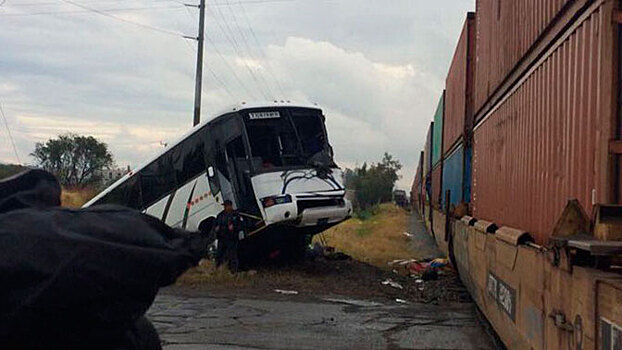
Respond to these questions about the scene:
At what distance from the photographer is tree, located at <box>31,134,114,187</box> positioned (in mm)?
33625

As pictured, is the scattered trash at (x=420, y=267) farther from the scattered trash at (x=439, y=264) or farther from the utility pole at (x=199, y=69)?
the utility pole at (x=199, y=69)

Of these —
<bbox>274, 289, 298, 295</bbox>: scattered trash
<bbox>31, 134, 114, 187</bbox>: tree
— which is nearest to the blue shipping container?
<bbox>274, 289, 298, 295</bbox>: scattered trash

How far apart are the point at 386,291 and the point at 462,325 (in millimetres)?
3686

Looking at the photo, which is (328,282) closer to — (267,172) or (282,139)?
(267,172)

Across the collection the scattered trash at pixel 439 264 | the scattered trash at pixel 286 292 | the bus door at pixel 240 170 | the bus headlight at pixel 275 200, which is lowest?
the scattered trash at pixel 286 292

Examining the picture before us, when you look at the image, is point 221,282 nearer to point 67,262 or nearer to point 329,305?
point 329,305

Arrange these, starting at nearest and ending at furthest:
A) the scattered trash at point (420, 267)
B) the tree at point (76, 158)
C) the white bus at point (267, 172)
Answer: the white bus at point (267, 172)
the scattered trash at point (420, 267)
the tree at point (76, 158)

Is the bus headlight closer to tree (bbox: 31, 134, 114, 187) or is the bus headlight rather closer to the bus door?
the bus door

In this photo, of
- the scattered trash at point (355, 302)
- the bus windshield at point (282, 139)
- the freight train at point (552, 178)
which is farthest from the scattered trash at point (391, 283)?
the freight train at point (552, 178)

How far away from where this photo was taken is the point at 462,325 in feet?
31.3

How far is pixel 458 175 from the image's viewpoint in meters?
14.2

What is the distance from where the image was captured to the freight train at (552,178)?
12.8 feet

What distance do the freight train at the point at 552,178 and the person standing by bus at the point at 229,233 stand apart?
5.50 m

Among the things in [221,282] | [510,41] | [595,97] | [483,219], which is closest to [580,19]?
[595,97]
